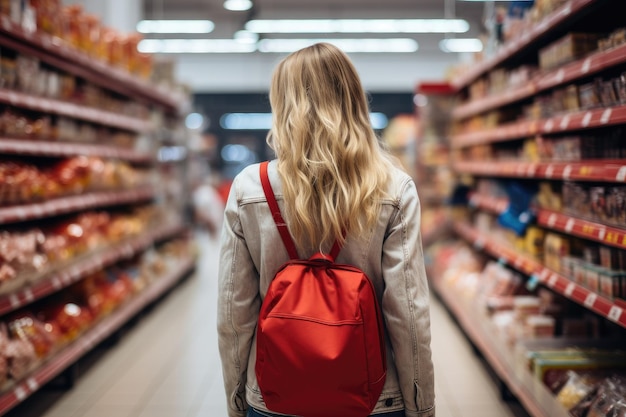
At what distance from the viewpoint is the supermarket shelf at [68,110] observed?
3424 millimetres

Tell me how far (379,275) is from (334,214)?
0.84ft

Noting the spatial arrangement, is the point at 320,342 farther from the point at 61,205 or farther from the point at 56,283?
the point at 61,205

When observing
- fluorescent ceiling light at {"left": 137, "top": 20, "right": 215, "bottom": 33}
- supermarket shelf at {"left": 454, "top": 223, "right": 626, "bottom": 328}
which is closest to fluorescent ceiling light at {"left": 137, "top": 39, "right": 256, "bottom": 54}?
fluorescent ceiling light at {"left": 137, "top": 20, "right": 215, "bottom": 33}

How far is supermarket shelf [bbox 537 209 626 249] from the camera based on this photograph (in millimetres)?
2547

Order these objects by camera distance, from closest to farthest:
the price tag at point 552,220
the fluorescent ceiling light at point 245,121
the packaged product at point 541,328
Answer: the price tag at point 552,220, the packaged product at point 541,328, the fluorescent ceiling light at point 245,121

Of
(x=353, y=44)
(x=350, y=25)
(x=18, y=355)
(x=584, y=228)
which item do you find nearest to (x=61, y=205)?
(x=18, y=355)

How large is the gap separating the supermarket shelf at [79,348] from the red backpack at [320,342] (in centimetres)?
200

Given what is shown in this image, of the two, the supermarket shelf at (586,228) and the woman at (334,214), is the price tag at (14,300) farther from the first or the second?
the supermarket shelf at (586,228)

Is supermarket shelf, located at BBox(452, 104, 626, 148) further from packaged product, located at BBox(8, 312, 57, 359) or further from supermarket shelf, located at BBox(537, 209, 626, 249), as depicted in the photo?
packaged product, located at BBox(8, 312, 57, 359)

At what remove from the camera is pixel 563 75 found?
3213mm

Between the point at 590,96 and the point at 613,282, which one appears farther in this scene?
the point at 590,96

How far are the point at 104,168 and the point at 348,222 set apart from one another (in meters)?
3.89

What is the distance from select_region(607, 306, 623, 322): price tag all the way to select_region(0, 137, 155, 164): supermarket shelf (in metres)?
3.17

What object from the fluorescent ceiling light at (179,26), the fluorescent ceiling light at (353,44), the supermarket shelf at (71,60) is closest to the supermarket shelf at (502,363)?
the supermarket shelf at (71,60)
